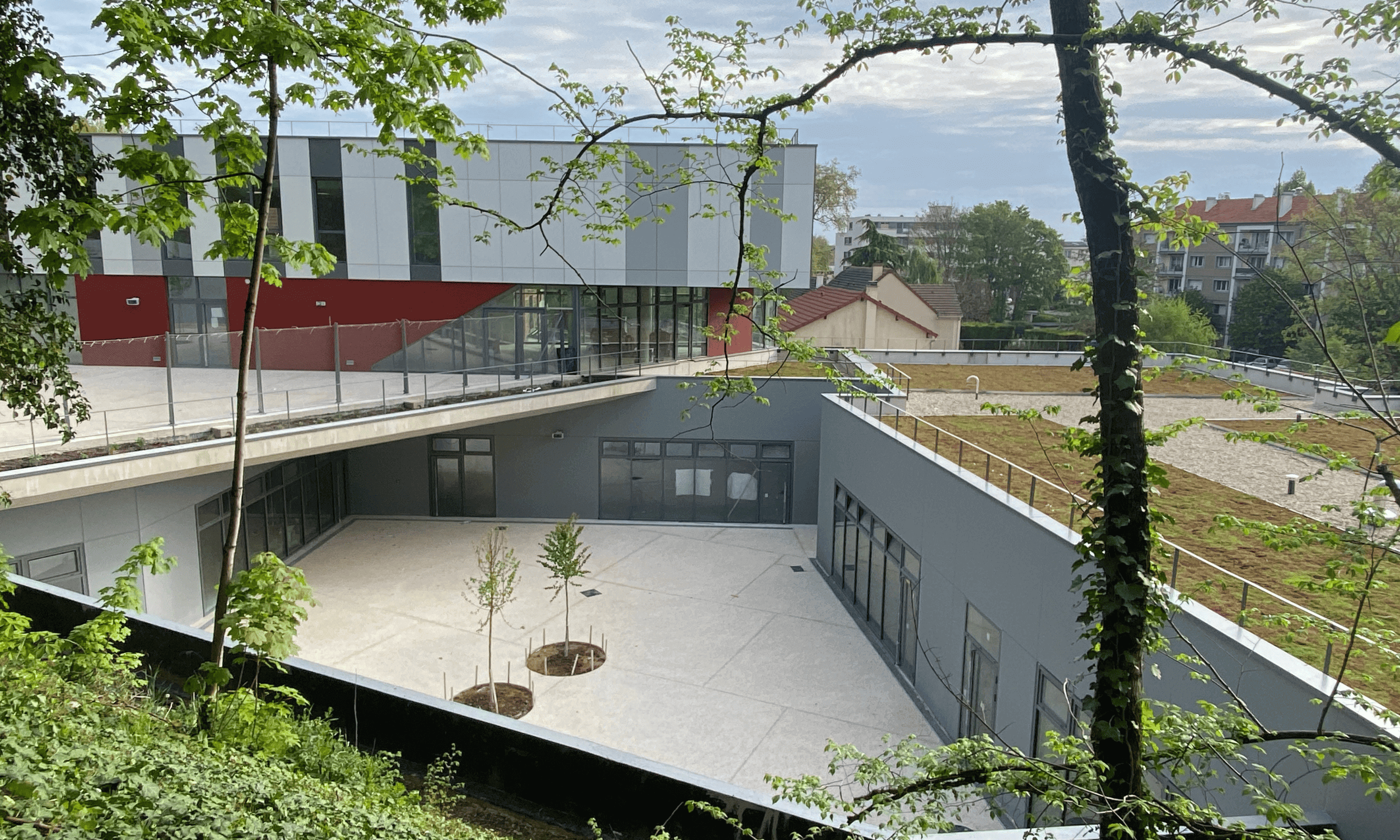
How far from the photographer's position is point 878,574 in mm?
13734

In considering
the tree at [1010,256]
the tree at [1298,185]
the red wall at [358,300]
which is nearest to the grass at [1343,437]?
the tree at [1298,185]

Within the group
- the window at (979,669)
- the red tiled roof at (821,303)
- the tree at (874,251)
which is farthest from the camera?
the tree at (874,251)

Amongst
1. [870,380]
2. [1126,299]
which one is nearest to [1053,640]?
[870,380]

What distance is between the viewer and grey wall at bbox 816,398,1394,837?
5.39 meters

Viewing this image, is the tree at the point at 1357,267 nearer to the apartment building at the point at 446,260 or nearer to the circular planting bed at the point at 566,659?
the circular planting bed at the point at 566,659

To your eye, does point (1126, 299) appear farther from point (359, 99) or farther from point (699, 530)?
point (699, 530)

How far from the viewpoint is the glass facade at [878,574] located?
12227 millimetres

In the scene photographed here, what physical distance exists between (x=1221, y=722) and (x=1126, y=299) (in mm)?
2118

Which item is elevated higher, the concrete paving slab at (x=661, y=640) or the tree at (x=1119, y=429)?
the tree at (x=1119, y=429)

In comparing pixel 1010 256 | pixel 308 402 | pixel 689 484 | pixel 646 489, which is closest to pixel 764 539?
pixel 689 484

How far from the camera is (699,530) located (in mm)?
19609

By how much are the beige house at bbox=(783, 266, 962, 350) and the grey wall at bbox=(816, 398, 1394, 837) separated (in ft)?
71.1

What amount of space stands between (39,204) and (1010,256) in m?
63.8

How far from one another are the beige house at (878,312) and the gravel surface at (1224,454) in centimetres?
1459
